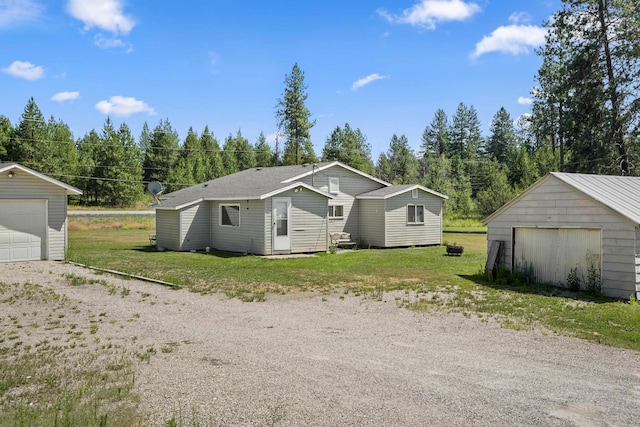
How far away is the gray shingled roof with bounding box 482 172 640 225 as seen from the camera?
12102 millimetres

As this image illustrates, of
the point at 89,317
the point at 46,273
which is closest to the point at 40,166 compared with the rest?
the point at 46,273

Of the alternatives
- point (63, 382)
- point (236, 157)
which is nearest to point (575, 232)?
point (63, 382)

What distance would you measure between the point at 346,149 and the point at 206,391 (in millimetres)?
62155

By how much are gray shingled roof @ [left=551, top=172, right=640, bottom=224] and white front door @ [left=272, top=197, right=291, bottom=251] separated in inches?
440

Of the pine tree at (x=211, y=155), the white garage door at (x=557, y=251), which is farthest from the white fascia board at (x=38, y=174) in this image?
the pine tree at (x=211, y=155)

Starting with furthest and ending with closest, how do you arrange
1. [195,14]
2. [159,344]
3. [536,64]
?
[536,64]
[195,14]
[159,344]

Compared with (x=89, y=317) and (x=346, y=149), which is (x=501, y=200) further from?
(x=89, y=317)

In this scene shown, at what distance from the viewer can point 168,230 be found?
2414 cm

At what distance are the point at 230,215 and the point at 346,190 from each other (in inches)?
256

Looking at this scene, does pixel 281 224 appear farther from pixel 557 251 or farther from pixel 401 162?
pixel 401 162

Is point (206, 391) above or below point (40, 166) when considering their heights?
below

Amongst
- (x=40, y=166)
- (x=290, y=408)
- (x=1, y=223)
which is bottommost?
(x=290, y=408)

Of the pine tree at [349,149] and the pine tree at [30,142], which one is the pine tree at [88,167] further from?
the pine tree at [349,149]

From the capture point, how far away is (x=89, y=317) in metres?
9.63
